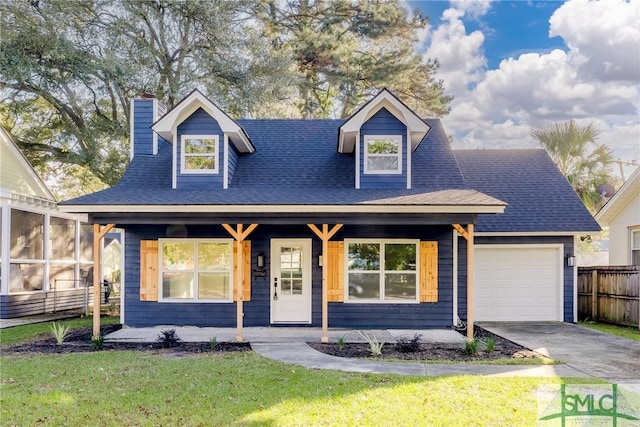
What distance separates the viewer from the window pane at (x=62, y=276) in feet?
48.7

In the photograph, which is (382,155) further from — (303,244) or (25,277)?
(25,277)

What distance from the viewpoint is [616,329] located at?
442 inches

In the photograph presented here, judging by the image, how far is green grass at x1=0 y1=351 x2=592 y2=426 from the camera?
493 centimetres

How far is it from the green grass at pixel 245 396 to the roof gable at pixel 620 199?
8.71 metres


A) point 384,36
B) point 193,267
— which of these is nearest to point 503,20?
point 384,36

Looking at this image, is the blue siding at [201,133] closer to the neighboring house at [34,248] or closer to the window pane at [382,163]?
the window pane at [382,163]

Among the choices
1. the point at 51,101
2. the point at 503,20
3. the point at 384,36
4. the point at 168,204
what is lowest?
the point at 168,204

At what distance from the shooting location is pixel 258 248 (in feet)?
36.0

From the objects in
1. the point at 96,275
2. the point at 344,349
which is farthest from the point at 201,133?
the point at 344,349

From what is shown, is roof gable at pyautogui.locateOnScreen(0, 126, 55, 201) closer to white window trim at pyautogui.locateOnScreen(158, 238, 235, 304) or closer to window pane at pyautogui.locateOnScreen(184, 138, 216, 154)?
white window trim at pyautogui.locateOnScreen(158, 238, 235, 304)

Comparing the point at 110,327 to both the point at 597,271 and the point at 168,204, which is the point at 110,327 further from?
the point at 597,271

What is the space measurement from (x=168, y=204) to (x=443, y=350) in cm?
561

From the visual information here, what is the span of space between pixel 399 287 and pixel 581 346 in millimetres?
3663

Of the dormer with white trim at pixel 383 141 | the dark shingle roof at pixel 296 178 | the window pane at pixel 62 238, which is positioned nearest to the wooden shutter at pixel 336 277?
the dark shingle roof at pixel 296 178
